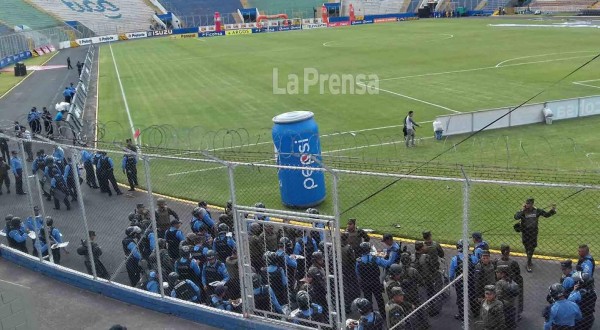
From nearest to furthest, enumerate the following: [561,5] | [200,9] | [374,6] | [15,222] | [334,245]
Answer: [334,245]
[15,222]
[561,5]
[200,9]
[374,6]

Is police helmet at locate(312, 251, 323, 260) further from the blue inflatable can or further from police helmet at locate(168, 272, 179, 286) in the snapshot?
the blue inflatable can

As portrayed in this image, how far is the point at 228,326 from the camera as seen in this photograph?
9.78m

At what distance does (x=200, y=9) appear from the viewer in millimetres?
87812

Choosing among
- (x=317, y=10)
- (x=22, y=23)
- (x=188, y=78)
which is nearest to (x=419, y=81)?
(x=188, y=78)

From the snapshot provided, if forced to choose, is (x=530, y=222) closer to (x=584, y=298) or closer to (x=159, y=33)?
(x=584, y=298)

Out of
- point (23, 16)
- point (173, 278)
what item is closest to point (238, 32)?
point (23, 16)

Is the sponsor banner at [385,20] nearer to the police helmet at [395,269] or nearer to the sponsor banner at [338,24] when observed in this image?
the sponsor banner at [338,24]

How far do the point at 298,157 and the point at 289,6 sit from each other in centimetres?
7900

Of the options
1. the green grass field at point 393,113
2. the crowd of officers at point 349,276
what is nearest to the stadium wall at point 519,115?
the green grass field at point 393,113

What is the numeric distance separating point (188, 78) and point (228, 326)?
30.9m

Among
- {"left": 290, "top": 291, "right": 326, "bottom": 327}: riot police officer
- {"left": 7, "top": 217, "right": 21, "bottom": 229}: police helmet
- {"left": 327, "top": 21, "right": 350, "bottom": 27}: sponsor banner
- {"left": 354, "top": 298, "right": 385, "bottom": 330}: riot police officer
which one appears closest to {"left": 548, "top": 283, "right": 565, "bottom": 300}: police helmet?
{"left": 354, "top": 298, "right": 385, "bottom": 330}: riot police officer

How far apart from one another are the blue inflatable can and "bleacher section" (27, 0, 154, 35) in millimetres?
69509

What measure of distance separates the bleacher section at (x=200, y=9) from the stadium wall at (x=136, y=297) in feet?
249

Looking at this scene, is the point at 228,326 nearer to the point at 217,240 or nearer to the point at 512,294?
the point at 217,240
